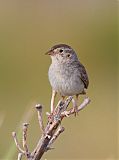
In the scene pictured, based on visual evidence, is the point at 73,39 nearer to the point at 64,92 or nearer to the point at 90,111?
the point at 90,111

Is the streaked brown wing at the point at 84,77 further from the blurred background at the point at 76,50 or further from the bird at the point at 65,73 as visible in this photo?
the blurred background at the point at 76,50

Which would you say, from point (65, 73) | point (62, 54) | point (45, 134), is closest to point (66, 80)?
point (65, 73)

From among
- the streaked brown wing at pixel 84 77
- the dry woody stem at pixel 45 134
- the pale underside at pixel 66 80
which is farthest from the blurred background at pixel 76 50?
the dry woody stem at pixel 45 134

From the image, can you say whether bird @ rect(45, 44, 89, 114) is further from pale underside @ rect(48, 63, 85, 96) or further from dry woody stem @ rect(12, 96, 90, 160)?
dry woody stem @ rect(12, 96, 90, 160)

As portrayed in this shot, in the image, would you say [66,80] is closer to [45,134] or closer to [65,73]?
[65,73]

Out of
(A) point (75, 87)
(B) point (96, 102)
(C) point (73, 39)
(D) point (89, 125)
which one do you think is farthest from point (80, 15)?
(A) point (75, 87)

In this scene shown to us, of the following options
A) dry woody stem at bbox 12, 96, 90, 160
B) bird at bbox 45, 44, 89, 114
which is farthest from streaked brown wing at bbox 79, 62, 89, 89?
dry woody stem at bbox 12, 96, 90, 160
